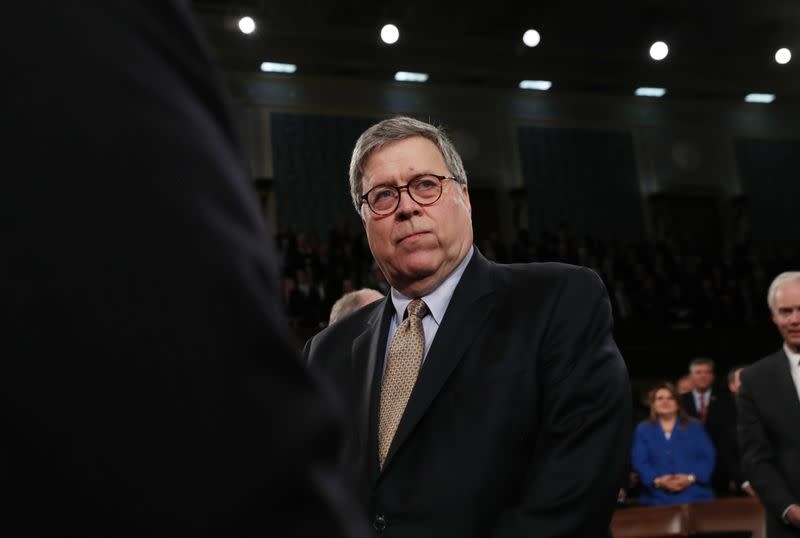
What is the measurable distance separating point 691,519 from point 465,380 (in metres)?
4.50

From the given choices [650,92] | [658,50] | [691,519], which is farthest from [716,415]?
[650,92]

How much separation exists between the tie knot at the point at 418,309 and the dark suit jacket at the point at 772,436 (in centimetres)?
207

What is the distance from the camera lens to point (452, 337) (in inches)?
73.6

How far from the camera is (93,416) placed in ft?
1.26

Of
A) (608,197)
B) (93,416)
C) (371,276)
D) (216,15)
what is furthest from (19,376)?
(608,197)

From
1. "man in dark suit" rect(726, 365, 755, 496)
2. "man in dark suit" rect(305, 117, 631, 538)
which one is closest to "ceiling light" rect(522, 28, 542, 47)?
"man in dark suit" rect(726, 365, 755, 496)

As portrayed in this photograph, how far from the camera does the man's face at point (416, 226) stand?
203 centimetres

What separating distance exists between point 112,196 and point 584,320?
1.51 metres

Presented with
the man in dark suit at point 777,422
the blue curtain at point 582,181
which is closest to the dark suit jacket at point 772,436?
the man in dark suit at point 777,422

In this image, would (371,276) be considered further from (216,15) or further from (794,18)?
(794,18)

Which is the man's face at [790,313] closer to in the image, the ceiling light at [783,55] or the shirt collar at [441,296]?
the shirt collar at [441,296]

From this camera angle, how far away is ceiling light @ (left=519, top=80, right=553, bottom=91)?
1630 centimetres

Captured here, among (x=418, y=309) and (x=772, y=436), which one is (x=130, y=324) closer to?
(x=418, y=309)

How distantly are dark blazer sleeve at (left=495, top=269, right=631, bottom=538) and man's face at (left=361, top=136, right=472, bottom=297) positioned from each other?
1.00 ft
